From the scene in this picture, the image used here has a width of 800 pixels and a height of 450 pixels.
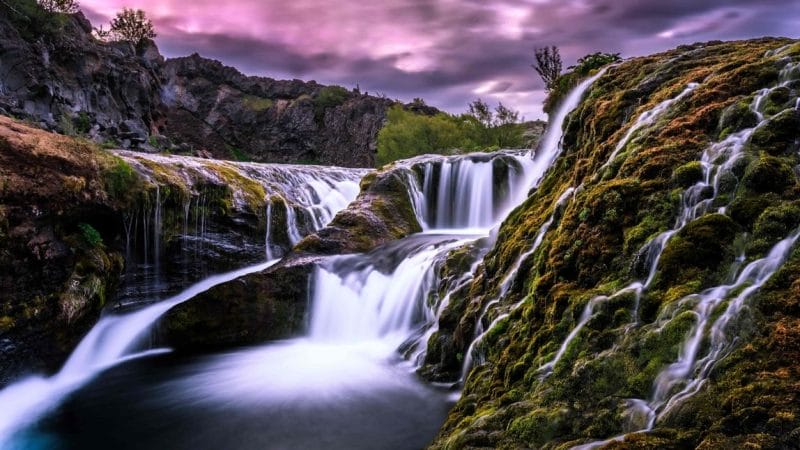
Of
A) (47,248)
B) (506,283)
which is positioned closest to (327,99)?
(47,248)

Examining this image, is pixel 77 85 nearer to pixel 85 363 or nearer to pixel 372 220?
pixel 372 220

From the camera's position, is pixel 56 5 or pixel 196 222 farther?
pixel 56 5

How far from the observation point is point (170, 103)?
65.1m

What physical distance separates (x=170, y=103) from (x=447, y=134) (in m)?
41.4

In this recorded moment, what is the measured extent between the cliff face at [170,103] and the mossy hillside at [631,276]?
13160 millimetres

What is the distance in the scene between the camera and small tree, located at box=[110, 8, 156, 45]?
63875 mm

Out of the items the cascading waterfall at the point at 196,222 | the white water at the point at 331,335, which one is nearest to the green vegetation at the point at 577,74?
the white water at the point at 331,335

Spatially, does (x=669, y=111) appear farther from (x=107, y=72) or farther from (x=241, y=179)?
(x=107, y=72)

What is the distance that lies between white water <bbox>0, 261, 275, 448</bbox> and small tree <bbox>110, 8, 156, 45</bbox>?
65.3m

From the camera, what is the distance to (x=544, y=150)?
10.6 meters

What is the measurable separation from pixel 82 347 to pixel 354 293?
539 centimetres

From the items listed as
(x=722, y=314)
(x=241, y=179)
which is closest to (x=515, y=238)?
(x=722, y=314)

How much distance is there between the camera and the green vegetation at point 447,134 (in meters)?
41.8

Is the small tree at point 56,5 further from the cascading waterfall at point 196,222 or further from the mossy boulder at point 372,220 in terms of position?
the mossy boulder at point 372,220
